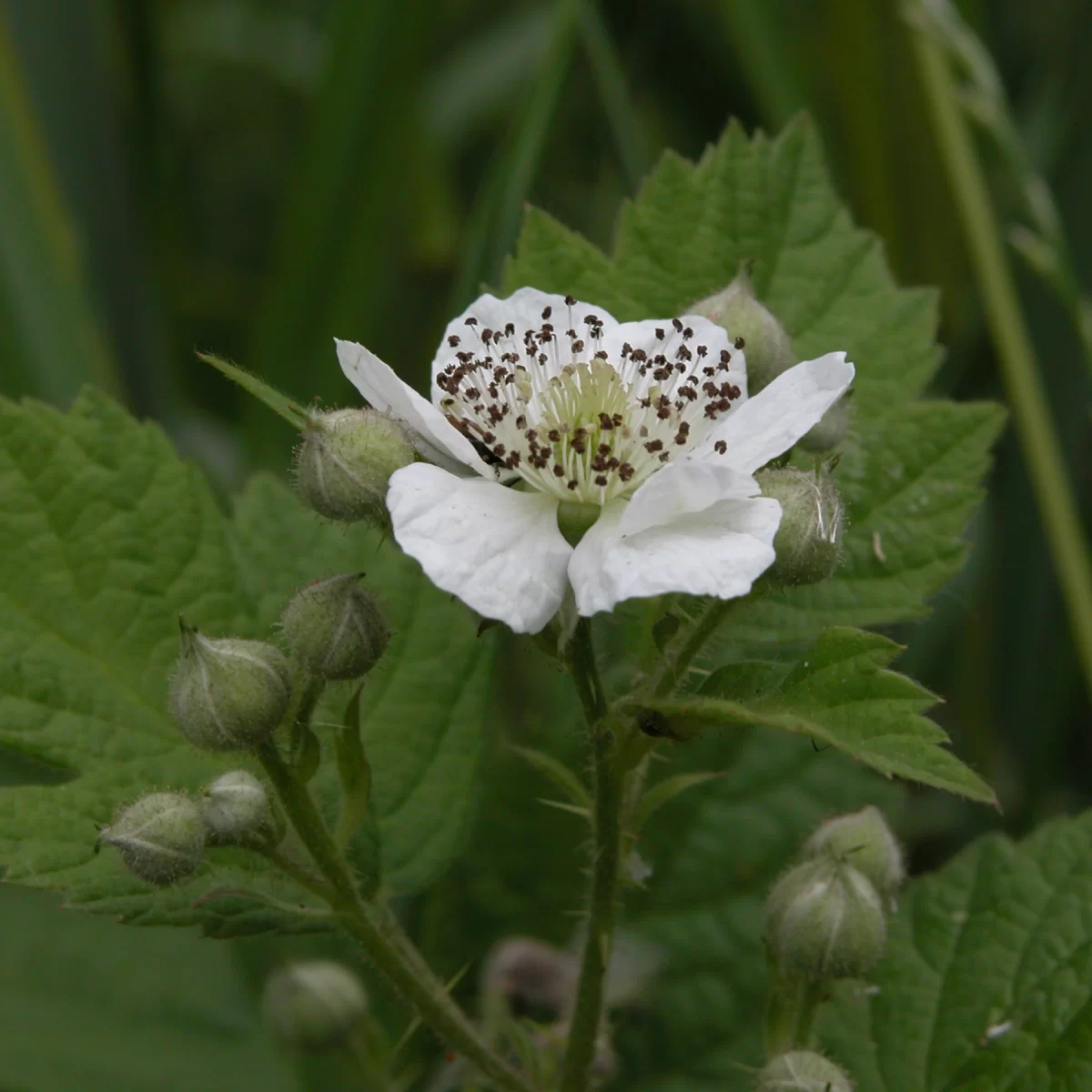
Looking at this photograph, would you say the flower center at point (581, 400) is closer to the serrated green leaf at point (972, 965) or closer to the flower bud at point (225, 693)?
A: the flower bud at point (225, 693)

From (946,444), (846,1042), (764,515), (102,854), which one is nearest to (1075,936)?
(846,1042)

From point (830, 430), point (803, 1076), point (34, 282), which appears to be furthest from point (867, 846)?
point (34, 282)

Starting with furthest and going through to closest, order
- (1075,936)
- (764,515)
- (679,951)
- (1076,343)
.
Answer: (1076,343) < (679,951) < (1075,936) < (764,515)

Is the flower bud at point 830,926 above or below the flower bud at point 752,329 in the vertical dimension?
below

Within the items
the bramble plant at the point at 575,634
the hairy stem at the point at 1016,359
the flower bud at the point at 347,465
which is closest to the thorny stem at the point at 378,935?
the bramble plant at the point at 575,634

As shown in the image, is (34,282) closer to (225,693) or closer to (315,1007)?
(315,1007)

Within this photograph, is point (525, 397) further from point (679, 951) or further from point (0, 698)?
point (679, 951)
